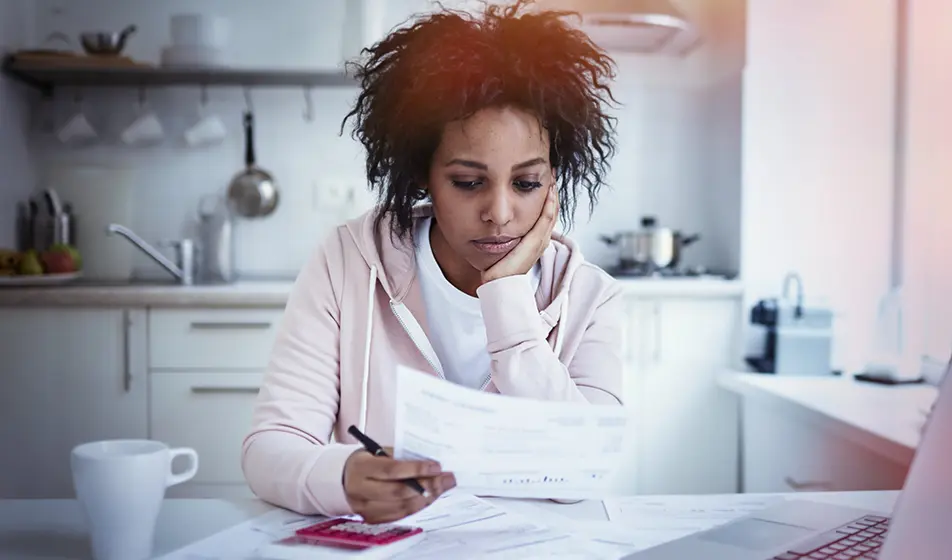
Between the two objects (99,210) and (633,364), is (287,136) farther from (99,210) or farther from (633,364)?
(633,364)

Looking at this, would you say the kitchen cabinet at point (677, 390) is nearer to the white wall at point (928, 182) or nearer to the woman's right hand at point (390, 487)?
the white wall at point (928, 182)

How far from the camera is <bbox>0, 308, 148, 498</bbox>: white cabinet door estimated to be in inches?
86.1

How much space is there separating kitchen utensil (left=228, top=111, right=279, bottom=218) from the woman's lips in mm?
1773

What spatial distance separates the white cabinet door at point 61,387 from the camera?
7.18ft

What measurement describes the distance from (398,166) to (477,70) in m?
0.16

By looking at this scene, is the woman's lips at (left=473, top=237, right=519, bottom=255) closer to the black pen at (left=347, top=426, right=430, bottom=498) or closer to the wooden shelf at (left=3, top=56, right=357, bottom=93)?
the black pen at (left=347, top=426, right=430, bottom=498)

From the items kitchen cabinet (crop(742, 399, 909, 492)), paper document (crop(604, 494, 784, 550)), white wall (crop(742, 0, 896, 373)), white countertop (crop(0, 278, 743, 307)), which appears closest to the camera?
paper document (crop(604, 494, 784, 550))

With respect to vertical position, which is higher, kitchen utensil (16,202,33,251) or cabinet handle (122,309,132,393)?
kitchen utensil (16,202,33,251)

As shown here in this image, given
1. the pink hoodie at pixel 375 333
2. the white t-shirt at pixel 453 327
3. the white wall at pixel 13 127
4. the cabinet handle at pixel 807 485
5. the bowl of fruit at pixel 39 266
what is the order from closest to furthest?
the pink hoodie at pixel 375 333, the white t-shirt at pixel 453 327, the cabinet handle at pixel 807 485, the bowl of fruit at pixel 39 266, the white wall at pixel 13 127

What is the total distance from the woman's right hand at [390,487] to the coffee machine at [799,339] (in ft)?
5.48

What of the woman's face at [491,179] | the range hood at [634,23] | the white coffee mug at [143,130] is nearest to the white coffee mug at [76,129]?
the white coffee mug at [143,130]

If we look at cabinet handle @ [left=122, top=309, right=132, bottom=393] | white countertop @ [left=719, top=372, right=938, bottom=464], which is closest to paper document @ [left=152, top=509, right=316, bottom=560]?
white countertop @ [left=719, top=372, right=938, bottom=464]

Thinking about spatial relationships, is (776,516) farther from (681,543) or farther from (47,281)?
(47,281)

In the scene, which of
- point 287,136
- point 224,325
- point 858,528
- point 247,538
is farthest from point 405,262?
point 287,136
